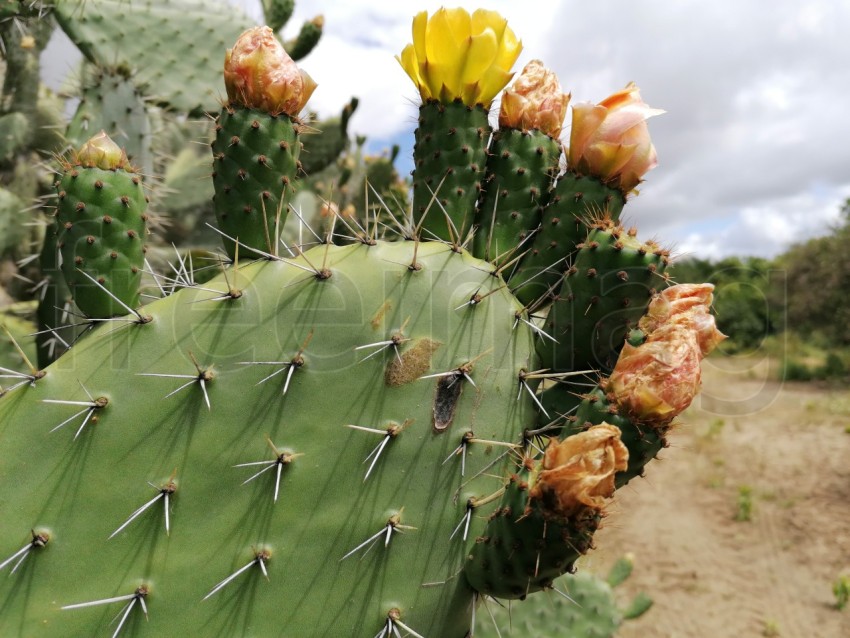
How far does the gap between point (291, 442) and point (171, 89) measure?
223 cm

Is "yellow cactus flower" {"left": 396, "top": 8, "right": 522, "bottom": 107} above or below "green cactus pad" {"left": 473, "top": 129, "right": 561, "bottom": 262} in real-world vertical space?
above

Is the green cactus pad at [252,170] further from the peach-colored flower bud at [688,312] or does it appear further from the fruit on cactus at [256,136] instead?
the peach-colored flower bud at [688,312]

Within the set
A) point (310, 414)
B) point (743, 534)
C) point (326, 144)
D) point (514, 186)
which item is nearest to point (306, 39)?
point (326, 144)

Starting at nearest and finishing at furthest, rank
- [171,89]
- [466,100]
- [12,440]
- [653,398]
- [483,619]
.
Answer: [653,398], [12,440], [466,100], [483,619], [171,89]

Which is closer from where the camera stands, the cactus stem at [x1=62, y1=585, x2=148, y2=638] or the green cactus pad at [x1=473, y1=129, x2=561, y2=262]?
the cactus stem at [x1=62, y1=585, x2=148, y2=638]

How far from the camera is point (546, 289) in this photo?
1259 mm

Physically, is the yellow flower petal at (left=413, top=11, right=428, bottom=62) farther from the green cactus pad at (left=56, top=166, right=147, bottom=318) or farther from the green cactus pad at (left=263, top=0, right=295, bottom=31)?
the green cactus pad at (left=263, top=0, right=295, bottom=31)

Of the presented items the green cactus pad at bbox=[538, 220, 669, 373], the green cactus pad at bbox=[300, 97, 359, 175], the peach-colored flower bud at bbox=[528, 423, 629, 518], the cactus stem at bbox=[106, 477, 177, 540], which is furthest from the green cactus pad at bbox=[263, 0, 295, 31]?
the peach-colored flower bud at bbox=[528, 423, 629, 518]

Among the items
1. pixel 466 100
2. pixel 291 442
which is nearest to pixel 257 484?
pixel 291 442

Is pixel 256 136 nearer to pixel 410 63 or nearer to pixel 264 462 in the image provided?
pixel 410 63

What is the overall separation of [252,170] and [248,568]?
71 centimetres

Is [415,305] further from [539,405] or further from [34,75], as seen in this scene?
[34,75]

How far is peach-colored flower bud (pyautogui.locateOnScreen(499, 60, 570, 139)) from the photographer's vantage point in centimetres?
125

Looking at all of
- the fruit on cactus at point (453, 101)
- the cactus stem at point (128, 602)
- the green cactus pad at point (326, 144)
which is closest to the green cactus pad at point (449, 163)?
the fruit on cactus at point (453, 101)
